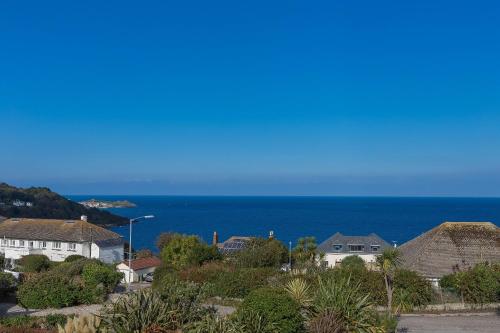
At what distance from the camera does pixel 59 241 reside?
63375 mm

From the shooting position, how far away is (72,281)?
108 feet

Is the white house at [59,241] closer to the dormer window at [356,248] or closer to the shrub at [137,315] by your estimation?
the dormer window at [356,248]

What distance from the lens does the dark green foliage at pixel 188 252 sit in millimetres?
45938

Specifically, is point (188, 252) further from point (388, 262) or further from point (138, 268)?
point (388, 262)

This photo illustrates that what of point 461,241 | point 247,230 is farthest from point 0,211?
point 461,241

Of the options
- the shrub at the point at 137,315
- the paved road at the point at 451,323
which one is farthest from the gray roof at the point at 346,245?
the shrub at the point at 137,315

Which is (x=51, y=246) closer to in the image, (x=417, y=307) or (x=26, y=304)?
(x=26, y=304)

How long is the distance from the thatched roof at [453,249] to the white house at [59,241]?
1431 inches

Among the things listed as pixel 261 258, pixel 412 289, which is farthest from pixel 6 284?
pixel 412 289

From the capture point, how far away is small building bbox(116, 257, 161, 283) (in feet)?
155

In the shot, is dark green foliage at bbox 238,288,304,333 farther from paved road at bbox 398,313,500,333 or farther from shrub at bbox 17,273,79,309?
shrub at bbox 17,273,79,309

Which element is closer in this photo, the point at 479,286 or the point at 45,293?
the point at 479,286

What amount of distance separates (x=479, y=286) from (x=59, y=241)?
49.9 metres

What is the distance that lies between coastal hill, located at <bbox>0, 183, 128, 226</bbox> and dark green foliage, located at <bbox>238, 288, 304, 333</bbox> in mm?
139273
